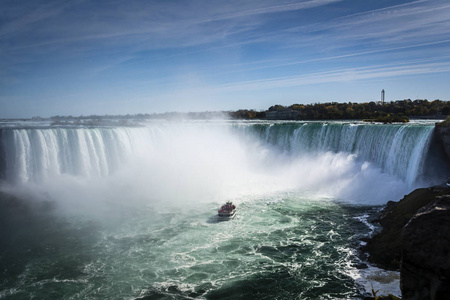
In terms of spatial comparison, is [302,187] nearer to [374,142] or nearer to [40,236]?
[374,142]

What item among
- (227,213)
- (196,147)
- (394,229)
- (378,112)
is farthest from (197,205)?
(378,112)

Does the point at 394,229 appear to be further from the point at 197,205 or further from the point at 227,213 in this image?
the point at 197,205

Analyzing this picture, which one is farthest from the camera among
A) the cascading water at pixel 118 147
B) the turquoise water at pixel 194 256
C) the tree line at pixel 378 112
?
the tree line at pixel 378 112

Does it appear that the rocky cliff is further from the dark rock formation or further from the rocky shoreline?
the dark rock formation

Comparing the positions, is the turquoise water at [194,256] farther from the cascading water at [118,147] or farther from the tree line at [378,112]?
the tree line at [378,112]

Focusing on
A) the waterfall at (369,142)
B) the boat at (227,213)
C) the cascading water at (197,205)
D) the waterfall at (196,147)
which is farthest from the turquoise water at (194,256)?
the waterfall at (196,147)

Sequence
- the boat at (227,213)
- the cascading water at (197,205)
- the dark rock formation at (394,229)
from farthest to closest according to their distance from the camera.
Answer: the boat at (227,213)
the dark rock formation at (394,229)
the cascading water at (197,205)
